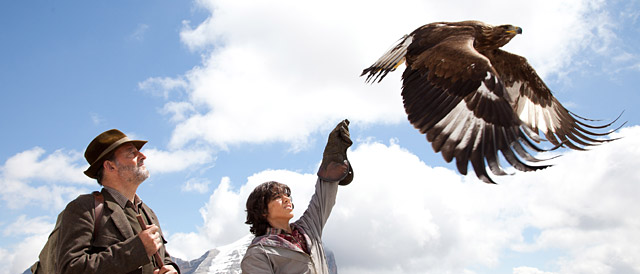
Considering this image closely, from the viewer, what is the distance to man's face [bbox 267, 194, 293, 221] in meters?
2.97

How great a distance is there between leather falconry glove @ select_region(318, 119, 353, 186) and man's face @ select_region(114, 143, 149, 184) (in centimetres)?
110

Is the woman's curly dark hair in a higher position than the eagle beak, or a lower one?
lower

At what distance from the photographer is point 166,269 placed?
8.82ft

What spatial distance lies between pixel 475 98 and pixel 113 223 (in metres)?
2.64

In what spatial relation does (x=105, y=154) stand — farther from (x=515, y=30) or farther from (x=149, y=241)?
(x=515, y=30)

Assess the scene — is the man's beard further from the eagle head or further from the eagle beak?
the eagle beak

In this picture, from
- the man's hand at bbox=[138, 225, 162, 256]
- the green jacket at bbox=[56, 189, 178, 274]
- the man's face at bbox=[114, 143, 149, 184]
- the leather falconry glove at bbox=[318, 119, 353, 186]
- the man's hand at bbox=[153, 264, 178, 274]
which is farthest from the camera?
the leather falconry glove at bbox=[318, 119, 353, 186]

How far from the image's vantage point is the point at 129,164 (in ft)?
9.11

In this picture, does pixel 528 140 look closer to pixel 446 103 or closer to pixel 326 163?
pixel 446 103

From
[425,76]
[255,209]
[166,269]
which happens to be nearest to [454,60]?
[425,76]

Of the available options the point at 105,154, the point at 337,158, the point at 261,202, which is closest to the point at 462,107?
the point at 337,158

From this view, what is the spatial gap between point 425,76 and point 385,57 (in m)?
0.66

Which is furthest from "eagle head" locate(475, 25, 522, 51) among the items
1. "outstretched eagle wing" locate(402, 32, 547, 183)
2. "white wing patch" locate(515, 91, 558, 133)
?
"white wing patch" locate(515, 91, 558, 133)

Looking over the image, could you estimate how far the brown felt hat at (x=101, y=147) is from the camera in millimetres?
2732
